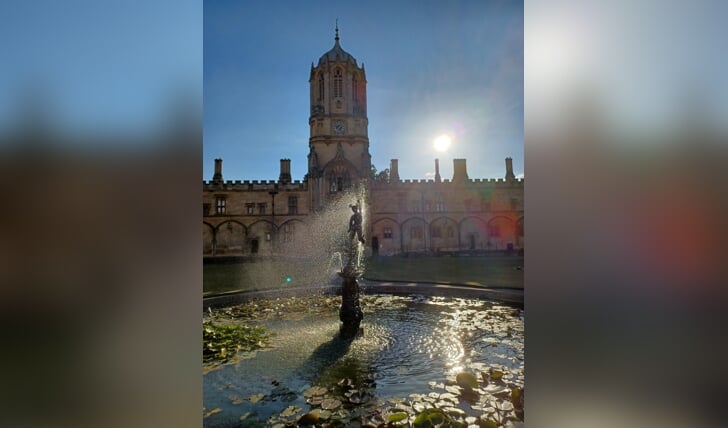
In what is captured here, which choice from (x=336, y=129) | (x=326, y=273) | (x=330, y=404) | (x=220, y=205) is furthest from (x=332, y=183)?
(x=330, y=404)

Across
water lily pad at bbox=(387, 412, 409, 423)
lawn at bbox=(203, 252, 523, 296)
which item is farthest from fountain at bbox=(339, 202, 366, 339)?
lawn at bbox=(203, 252, 523, 296)

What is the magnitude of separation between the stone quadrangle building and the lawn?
420 centimetres

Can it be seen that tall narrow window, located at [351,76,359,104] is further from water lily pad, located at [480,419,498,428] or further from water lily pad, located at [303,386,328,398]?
water lily pad, located at [480,419,498,428]

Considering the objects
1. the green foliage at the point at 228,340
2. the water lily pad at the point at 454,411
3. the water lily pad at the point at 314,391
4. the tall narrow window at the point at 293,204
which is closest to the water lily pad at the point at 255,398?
the water lily pad at the point at 314,391

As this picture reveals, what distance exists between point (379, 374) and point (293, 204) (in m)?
22.3

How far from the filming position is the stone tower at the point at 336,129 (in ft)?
85.6

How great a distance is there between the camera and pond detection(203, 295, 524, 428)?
3.82 meters

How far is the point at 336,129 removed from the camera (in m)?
26.7

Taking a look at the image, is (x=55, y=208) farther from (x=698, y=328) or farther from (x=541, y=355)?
(x=698, y=328)

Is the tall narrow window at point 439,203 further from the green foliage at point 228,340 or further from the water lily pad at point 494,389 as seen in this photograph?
the water lily pad at point 494,389

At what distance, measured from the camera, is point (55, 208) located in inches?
68.3

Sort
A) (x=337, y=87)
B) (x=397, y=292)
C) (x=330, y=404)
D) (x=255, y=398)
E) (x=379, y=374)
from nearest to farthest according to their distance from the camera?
(x=330, y=404) < (x=255, y=398) < (x=379, y=374) < (x=397, y=292) < (x=337, y=87)

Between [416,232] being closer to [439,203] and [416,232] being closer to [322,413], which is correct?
[439,203]

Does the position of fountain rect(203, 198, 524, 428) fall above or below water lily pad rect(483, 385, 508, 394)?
below
